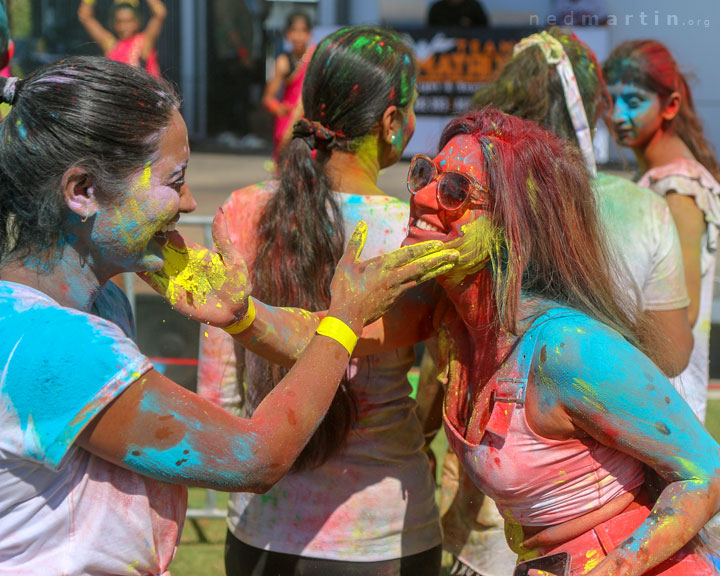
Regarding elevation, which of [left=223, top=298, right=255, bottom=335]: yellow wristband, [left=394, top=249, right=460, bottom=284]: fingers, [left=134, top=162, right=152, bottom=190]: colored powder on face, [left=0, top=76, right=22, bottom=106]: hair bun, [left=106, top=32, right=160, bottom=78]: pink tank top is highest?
[left=0, top=76, right=22, bottom=106]: hair bun

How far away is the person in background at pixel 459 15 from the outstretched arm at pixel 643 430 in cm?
1004

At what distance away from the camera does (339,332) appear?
1906 mm

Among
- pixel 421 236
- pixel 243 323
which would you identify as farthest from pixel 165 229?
pixel 421 236

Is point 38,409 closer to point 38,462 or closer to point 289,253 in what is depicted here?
point 38,462

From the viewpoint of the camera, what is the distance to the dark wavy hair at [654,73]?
3.43 metres

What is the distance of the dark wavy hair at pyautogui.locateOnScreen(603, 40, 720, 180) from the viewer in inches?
135

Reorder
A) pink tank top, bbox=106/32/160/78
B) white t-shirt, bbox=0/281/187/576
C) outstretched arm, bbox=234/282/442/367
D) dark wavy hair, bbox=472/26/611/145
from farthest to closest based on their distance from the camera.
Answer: pink tank top, bbox=106/32/160/78
dark wavy hair, bbox=472/26/611/145
outstretched arm, bbox=234/282/442/367
white t-shirt, bbox=0/281/187/576

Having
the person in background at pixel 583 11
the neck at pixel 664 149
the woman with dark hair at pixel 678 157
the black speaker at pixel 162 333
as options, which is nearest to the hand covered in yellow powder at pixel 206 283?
the woman with dark hair at pixel 678 157

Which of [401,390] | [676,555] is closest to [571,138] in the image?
[401,390]

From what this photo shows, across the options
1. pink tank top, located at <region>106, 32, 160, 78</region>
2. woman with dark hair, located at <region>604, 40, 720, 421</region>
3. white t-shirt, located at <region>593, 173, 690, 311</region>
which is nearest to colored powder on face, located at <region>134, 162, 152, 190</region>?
white t-shirt, located at <region>593, 173, 690, 311</region>

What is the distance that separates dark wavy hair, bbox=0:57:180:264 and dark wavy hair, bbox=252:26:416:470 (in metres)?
0.68

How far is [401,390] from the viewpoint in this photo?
2447 mm

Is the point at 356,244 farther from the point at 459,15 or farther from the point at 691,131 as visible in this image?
the point at 459,15

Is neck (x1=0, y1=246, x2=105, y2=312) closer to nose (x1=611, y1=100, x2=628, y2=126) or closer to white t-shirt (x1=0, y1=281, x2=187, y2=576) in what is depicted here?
white t-shirt (x1=0, y1=281, x2=187, y2=576)
